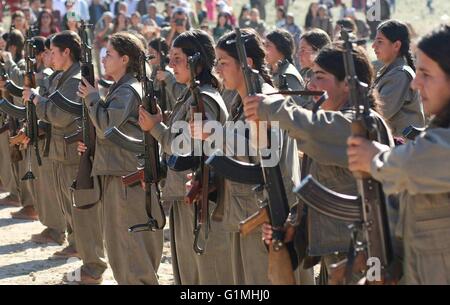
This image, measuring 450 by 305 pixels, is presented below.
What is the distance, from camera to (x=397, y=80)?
24.2 feet

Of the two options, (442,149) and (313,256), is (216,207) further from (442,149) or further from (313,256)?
(442,149)

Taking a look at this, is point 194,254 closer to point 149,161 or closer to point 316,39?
point 149,161

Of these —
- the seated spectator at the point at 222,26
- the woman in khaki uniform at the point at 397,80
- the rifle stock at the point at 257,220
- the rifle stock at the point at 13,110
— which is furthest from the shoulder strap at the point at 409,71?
the seated spectator at the point at 222,26

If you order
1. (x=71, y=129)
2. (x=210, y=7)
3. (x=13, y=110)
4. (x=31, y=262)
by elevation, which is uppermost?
(x=71, y=129)

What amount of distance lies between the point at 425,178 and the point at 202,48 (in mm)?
2904

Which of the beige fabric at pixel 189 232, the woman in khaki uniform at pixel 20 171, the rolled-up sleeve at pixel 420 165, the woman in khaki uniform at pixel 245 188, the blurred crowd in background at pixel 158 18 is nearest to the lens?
the rolled-up sleeve at pixel 420 165

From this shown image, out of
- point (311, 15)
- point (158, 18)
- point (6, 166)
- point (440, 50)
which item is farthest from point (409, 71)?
point (158, 18)

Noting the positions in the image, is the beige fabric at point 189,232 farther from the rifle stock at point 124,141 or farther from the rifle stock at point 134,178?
the rifle stock at point 124,141

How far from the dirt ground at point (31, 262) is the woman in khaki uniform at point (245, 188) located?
2652 millimetres

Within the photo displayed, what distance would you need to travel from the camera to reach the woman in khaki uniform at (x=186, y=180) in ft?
20.5

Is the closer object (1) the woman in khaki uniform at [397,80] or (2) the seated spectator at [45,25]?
(1) the woman in khaki uniform at [397,80]

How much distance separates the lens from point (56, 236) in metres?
10.1

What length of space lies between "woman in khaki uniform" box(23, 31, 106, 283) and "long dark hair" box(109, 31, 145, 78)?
1.17 meters
